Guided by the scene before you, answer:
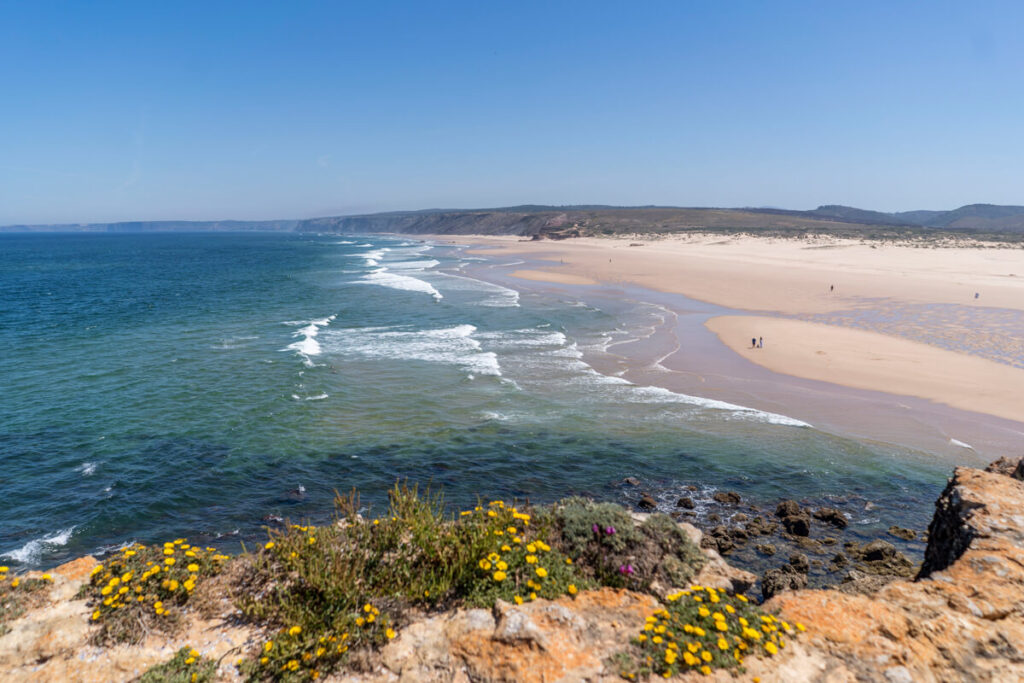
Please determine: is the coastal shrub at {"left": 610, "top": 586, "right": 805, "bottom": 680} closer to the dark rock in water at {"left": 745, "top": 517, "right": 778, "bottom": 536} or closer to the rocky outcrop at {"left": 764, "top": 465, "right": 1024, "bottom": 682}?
the rocky outcrop at {"left": 764, "top": 465, "right": 1024, "bottom": 682}

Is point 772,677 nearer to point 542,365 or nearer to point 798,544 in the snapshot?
point 798,544

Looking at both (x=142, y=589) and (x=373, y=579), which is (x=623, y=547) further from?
(x=142, y=589)

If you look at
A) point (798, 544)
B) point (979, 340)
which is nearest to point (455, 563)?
point (798, 544)

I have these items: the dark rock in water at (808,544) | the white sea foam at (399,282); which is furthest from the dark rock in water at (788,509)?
the white sea foam at (399,282)

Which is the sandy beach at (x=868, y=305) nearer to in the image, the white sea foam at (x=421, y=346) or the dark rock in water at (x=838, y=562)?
the dark rock in water at (x=838, y=562)

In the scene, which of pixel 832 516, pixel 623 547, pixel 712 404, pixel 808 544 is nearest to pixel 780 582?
pixel 808 544
